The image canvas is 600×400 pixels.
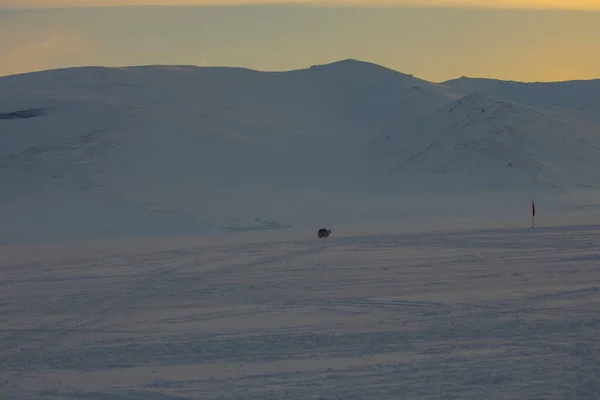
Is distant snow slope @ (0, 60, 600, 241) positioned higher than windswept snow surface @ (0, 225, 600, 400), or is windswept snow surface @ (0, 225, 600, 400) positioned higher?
distant snow slope @ (0, 60, 600, 241)

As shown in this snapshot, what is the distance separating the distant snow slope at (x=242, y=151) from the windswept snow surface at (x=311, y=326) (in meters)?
15.6

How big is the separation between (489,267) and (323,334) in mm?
7800

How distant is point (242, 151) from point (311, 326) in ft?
137

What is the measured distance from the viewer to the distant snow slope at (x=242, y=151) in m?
40.1

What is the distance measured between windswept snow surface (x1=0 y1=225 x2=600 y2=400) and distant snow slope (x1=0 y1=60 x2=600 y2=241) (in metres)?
15.6

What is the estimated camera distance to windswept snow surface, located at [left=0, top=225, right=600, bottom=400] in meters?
9.70

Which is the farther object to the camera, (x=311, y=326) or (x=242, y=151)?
(x=242, y=151)

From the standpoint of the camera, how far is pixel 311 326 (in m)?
12.9

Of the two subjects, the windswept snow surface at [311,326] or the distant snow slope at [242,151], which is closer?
the windswept snow surface at [311,326]

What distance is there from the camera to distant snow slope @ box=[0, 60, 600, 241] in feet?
131

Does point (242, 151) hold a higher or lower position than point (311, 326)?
higher

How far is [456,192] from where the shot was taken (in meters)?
48.7

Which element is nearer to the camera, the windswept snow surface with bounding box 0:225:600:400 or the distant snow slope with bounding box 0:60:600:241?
the windswept snow surface with bounding box 0:225:600:400

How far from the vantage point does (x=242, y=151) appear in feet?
178
